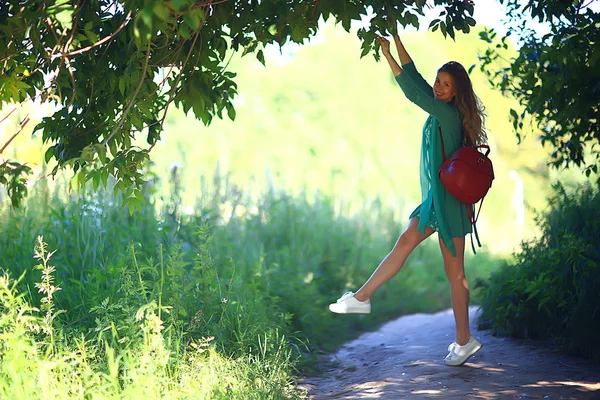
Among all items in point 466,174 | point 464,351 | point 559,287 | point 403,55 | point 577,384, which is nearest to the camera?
point 577,384

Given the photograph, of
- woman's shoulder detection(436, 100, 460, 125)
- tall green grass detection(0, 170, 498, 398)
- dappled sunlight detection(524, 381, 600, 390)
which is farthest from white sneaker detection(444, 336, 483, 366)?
woman's shoulder detection(436, 100, 460, 125)

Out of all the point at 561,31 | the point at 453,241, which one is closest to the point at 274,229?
the point at 453,241

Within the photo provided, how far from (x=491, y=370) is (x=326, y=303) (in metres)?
2.72

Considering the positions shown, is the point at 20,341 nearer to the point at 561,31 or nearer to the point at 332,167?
the point at 561,31

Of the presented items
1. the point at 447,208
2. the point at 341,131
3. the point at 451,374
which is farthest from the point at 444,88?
the point at 341,131

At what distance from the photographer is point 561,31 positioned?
4.73 meters

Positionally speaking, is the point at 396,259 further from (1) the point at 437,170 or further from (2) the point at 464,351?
(2) the point at 464,351

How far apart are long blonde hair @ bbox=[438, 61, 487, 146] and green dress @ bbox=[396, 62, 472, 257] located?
4 cm

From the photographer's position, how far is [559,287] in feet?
17.8

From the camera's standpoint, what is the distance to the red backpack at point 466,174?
460 centimetres

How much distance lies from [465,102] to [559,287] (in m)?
1.56

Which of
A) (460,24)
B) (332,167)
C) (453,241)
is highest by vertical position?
(332,167)

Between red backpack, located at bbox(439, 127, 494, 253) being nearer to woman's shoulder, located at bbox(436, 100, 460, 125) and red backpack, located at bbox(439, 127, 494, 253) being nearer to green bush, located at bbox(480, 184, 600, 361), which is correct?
woman's shoulder, located at bbox(436, 100, 460, 125)

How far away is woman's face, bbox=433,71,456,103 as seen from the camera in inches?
190
